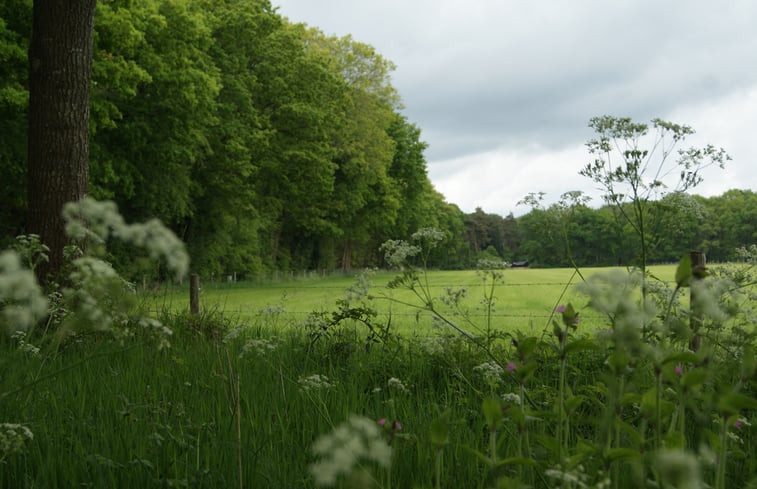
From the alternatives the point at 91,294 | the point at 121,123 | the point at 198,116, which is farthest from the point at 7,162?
the point at 91,294

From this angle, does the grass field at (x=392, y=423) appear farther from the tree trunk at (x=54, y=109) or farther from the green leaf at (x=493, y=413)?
the tree trunk at (x=54, y=109)

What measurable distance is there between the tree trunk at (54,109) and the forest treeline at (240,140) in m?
4.98

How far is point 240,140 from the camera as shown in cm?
2347

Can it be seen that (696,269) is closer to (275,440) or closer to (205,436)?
(275,440)

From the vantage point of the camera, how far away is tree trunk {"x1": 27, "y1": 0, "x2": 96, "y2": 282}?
6113mm

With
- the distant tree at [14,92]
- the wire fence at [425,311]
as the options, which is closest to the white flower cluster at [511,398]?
the wire fence at [425,311]

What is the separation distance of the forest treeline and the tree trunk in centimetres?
498

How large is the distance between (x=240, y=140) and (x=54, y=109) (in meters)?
17.7

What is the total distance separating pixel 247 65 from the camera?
2688 centimetres

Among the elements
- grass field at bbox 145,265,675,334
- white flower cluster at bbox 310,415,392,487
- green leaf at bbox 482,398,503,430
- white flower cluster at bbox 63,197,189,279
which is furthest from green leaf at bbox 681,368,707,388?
white flower cluster at bbox 63,197,189,279

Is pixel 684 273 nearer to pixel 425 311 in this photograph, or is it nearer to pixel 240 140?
pixel 425 311

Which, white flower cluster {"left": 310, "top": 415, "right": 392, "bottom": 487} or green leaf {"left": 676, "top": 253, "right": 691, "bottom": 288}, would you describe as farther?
green leaf {"left": 676, "top": 253, "right": 691, "bottom": 288}

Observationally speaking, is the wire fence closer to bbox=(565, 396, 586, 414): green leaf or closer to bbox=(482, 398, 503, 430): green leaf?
bbox=(565, 396, 586, 414): green leaf

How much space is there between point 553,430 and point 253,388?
187 centimetres
